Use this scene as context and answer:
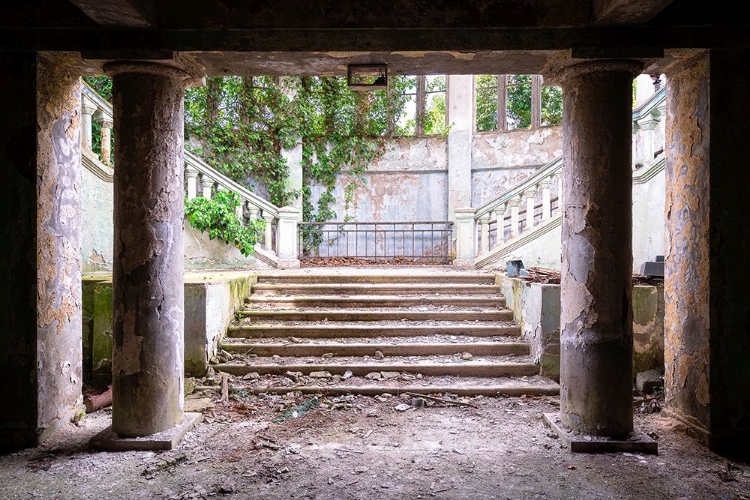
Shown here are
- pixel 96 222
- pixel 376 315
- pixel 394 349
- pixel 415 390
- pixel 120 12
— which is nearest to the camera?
pixel 120 12

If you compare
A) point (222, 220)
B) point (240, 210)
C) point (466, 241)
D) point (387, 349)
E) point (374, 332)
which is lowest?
point (387, 349)

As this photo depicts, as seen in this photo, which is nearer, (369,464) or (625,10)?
(625,10)

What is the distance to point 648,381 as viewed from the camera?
5.13 metres

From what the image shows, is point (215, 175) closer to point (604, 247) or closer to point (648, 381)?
point (604, 247)

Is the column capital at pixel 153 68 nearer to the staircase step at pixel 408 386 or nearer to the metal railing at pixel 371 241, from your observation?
the staircase step at pixel 408 386

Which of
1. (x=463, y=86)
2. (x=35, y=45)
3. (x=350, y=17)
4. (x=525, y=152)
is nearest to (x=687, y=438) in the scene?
(x=350, y=17)

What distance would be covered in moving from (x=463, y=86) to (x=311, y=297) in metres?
9.21

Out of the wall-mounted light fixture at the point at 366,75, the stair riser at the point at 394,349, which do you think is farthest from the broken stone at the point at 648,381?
the wall-mounted light fixture at the point at 366,75

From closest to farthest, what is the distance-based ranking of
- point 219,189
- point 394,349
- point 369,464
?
1. point 369,464
2. point 394,349
3. point 219,189

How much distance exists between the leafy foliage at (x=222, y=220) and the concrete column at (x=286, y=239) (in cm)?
68

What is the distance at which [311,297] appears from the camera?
699 centimetres

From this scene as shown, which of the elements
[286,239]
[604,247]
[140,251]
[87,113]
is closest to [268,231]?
[286,239]

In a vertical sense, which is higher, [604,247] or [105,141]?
[105,141]

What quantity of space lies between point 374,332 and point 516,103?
38.4 feet
